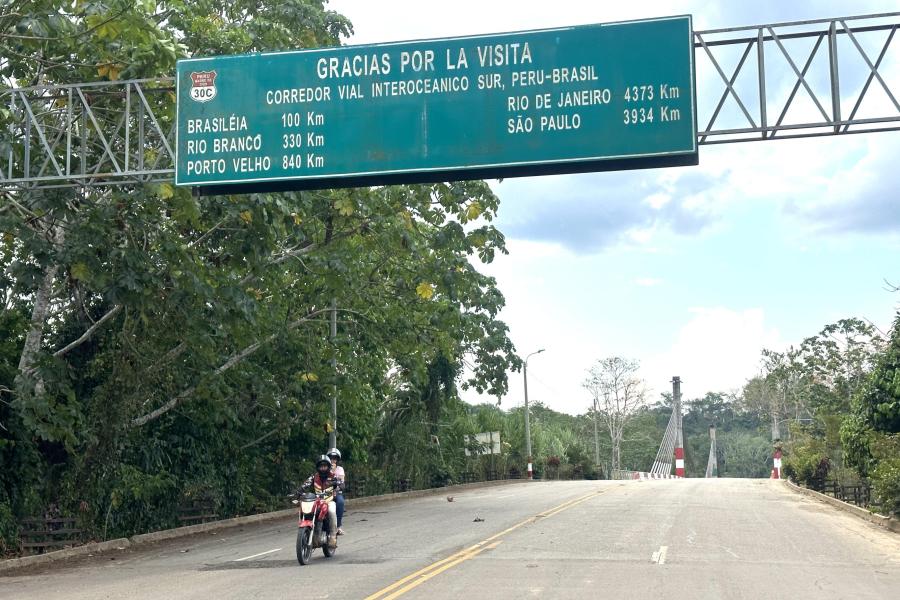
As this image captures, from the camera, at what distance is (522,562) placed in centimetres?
1480

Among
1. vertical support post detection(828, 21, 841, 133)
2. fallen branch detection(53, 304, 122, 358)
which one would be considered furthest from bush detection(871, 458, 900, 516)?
fallen branch detection(53, 304, 122, 358)

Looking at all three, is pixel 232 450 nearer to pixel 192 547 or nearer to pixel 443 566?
pixel 192 547

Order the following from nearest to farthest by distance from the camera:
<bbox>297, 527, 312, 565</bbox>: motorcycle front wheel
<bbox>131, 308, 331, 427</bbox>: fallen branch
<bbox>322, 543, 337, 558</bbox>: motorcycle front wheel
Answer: <bbox>297, 527, 312, 565</bbox>: motorcycle front wheel → <bbox>322, 543, 337, 558</bbox>: motorcycle front wheel → <bbox>131, 308, 331, 427</bbox>: fallen branch

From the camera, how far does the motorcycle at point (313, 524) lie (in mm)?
15086

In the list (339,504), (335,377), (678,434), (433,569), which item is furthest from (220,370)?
(678,434)

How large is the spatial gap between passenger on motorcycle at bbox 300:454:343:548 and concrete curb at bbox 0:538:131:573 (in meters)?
5.71

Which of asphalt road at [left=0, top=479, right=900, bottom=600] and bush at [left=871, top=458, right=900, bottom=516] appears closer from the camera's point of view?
asphalt road at [left=0, top=479, right=900, bottom=600]

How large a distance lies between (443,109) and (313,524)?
6.67 metres

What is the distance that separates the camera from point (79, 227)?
55.7ft

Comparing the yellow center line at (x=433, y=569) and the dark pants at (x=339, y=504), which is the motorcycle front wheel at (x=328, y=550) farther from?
the yellow center line at (x=433, y=569)

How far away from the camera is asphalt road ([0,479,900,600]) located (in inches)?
486

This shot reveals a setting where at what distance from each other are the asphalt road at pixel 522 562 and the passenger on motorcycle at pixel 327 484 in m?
0.41

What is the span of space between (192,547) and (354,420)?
524 inches

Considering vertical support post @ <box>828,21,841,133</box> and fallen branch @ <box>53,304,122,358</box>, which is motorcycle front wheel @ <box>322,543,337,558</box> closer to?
fallen branch @ <box>53,304,122,358</box>
